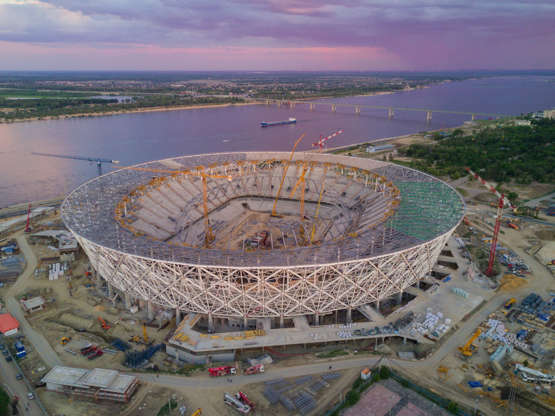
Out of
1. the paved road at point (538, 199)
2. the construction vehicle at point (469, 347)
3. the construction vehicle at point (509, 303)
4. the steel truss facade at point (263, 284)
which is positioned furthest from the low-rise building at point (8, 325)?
the paved road at point (538, 199)

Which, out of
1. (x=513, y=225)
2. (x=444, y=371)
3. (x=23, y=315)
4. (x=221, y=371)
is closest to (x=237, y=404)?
(x=221, y=371)

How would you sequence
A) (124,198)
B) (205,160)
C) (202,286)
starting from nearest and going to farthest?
(202,286), (124,198), (205,160)

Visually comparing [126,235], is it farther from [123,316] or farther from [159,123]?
[159,123]

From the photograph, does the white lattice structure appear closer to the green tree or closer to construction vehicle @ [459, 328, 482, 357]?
construction vehicle @ [459, 328, 482, 357]

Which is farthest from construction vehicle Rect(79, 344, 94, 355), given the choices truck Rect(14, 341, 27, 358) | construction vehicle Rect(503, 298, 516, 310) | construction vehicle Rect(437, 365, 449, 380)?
construction vehicle Rect(503, 298, 516, 310)

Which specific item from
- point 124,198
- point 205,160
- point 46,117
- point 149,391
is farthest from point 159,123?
point 149,391

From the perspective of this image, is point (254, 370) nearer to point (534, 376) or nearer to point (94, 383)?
point (94, 383)

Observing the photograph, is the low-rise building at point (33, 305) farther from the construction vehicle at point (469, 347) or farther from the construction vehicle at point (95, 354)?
the construction vehicle at point (469, 347)
